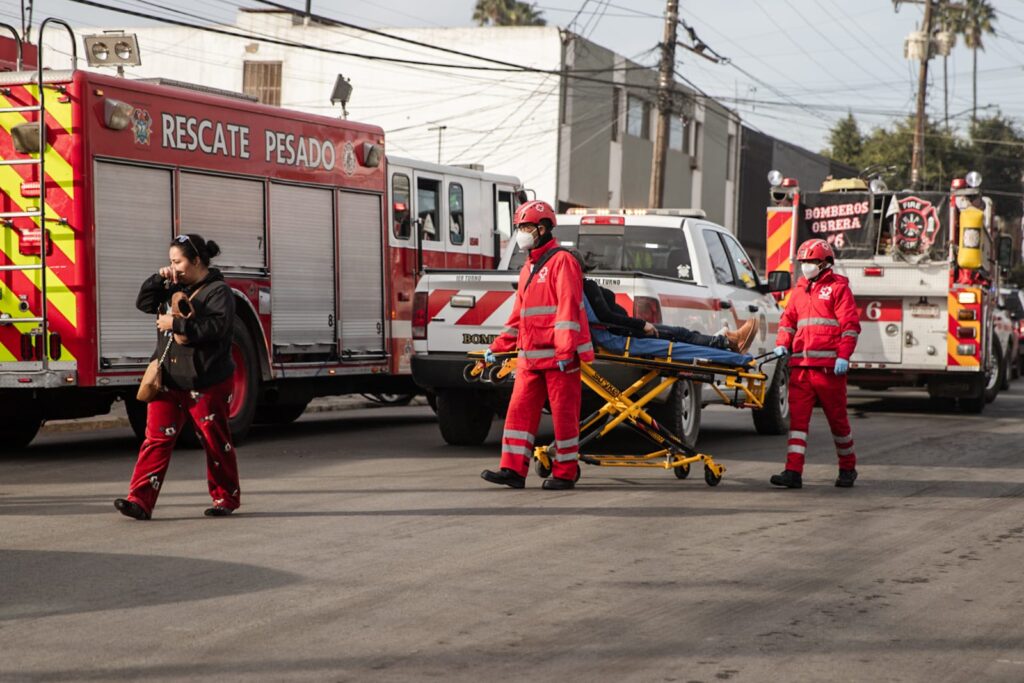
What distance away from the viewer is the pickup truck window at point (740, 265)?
13836 millimetres

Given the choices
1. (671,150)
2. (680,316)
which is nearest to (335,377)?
(680,316)

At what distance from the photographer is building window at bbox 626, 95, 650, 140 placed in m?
41.4

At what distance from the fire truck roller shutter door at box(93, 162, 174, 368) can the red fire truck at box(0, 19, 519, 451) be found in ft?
0.05

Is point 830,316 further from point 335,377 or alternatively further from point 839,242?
point 839,242

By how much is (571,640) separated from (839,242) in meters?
14.8

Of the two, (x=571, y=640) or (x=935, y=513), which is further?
(x=935, y=513)

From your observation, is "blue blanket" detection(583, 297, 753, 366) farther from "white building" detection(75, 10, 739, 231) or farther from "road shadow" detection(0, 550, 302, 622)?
"white building" detection(75, 10, 739, 231)

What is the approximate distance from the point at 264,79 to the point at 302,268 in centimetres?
2708

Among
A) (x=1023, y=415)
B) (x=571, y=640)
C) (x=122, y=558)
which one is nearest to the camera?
(x=571, y=640)

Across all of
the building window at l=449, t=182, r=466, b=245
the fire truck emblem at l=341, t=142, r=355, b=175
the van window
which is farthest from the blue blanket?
the building window at l=449, t=182, r=466, b=245

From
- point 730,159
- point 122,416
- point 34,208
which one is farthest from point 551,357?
point 730,159

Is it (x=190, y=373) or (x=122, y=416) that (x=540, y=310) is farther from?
(x=122, y=416)

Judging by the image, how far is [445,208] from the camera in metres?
15.9

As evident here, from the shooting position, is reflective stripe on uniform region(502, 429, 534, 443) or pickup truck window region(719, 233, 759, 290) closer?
reflective stripe on uniform region(502, 429, 534, 443)
